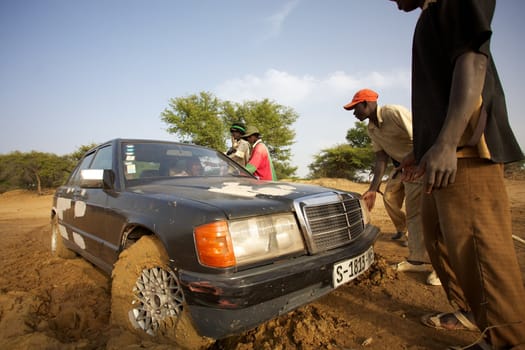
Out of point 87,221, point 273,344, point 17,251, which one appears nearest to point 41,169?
point 17,251

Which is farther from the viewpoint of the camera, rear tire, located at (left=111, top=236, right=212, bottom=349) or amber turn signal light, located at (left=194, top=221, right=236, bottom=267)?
rear tire, located at (left=111, top=236, right=212, bottom=349)

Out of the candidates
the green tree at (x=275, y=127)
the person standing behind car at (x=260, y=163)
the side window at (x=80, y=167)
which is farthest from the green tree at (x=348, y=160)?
the side window at (x=80, y=167)

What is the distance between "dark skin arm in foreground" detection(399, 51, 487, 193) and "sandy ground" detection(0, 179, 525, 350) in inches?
45.8

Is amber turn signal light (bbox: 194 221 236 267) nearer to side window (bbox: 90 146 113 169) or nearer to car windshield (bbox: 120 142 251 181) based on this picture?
→ car windshield (bbox: 120 142 251 181)

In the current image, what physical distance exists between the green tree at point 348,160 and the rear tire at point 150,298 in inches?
847

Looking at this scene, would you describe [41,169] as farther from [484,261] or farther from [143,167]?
[484,261]

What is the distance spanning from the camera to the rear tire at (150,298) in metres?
1.47

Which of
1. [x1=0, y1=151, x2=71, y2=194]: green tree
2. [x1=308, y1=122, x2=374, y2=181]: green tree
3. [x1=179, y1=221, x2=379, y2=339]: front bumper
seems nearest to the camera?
[x1=179, y1=221, x2=379, y2=339]: front bumper

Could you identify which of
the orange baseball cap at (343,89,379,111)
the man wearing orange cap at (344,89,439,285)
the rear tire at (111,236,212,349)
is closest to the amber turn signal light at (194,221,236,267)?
the rear tire at (111,236,212,349)

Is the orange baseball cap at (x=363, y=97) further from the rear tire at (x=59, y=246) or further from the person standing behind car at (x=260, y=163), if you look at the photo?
the rear tire at (x=59, y=246)

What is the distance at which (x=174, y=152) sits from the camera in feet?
9.34

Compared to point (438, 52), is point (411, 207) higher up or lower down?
lower down

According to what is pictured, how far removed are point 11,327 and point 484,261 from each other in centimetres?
277

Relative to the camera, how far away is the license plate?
5.30 ft
